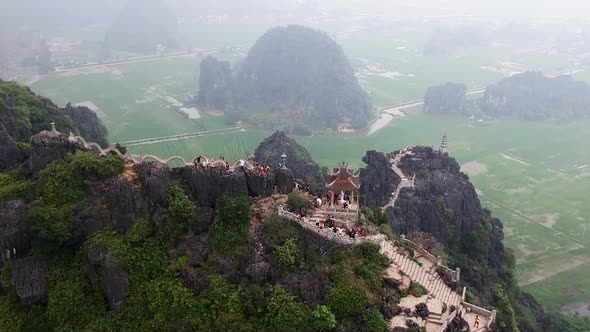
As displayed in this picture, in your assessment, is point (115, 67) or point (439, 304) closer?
point (439, 304)

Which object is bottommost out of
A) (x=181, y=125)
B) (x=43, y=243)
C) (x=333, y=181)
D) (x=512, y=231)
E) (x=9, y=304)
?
(x=512, y=231)

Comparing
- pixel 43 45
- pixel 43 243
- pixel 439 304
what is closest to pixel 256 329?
pixel 439 304

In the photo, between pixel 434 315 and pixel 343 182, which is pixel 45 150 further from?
pixel 434 315

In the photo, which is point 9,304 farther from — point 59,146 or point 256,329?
point 256,329

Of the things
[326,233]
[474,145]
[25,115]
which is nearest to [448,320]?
[326,233]

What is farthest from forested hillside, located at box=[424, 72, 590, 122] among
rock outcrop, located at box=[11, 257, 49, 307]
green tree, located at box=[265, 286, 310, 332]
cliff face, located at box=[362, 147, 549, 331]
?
rock outcrop, located at box=[11, 257, 49, 307]

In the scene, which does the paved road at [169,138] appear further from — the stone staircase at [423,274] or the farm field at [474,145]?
the stone staircase at [423,274]

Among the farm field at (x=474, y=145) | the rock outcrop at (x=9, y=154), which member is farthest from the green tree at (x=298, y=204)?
the farm field at (x=474, y=145)

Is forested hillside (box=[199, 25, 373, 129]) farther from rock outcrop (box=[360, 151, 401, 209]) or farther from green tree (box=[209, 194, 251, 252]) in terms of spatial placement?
green tree (box=[209, 194, 251, 252])

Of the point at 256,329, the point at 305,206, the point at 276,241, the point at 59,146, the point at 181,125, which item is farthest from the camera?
the point at 181,125
